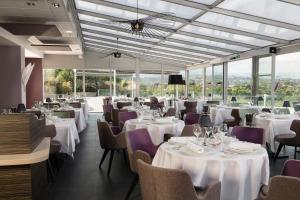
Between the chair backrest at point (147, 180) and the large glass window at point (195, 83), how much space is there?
14.1m

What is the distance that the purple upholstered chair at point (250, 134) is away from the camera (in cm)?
412

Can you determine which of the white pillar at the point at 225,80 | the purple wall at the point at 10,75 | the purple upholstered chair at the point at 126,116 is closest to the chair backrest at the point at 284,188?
the purple upholstered chair at the point at 126,116

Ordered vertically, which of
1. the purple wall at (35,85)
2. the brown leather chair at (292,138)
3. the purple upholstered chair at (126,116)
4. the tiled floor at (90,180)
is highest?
the purple wall at (35,85)

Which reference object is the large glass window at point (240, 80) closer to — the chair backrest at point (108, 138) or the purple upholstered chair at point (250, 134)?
the purple upholstered chair at point (250, 134)

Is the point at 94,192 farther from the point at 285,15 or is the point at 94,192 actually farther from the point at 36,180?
the point at 285,15

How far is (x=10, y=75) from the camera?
9.81m

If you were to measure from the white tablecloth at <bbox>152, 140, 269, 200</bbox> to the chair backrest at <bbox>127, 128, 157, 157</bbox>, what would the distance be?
119cm

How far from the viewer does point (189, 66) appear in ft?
57.5

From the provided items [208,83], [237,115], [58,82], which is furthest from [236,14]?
[58,82]

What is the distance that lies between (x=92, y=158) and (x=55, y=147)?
63.6 inches

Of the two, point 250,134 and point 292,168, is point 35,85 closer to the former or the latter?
point 250,134

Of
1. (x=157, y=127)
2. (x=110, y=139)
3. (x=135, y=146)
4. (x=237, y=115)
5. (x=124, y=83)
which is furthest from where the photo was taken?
(x=124, y=83)

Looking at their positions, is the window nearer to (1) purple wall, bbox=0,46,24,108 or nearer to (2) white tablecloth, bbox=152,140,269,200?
(1) purple wall, bbox=0,46,24,108

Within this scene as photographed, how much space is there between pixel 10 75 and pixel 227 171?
8893mm
